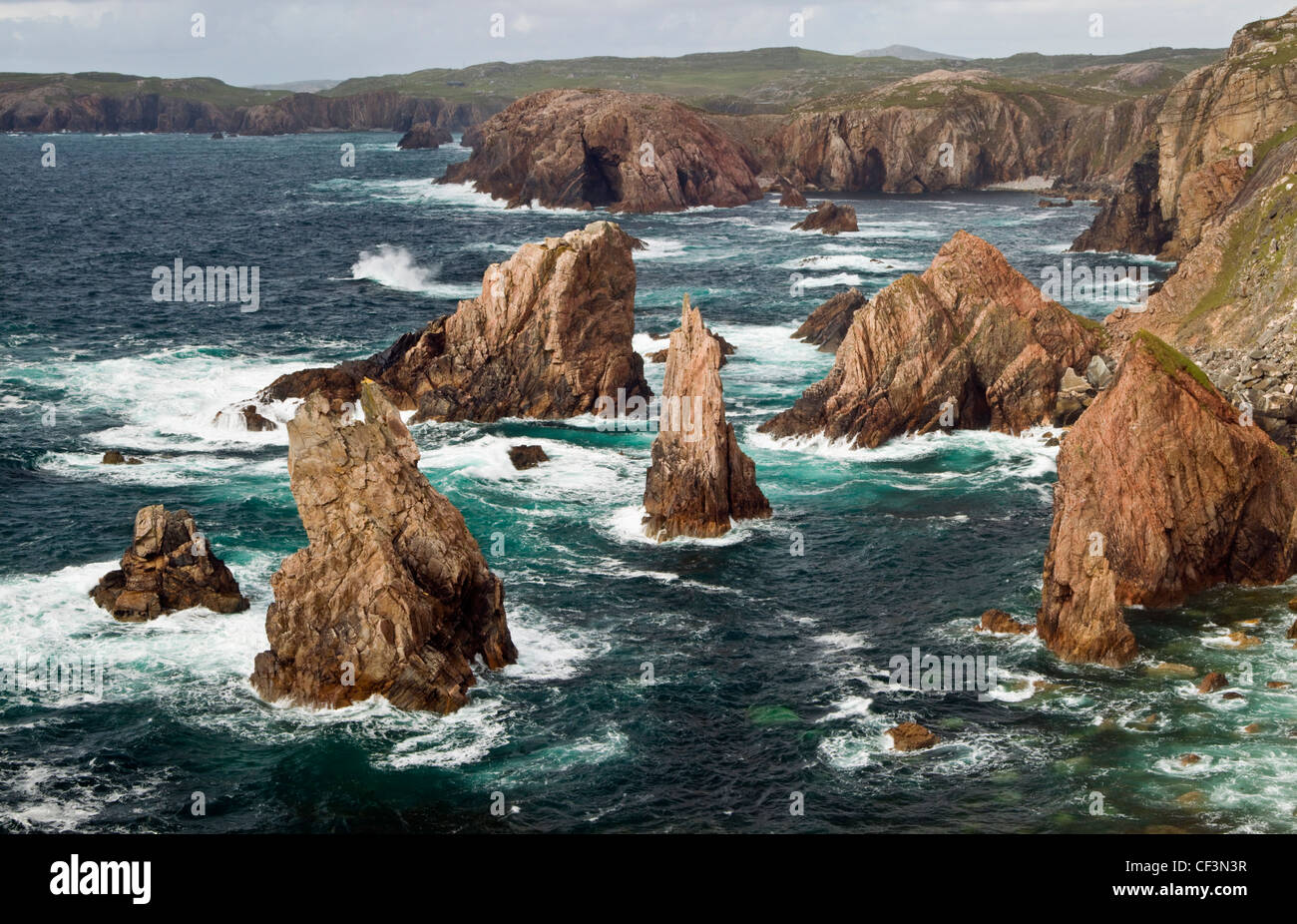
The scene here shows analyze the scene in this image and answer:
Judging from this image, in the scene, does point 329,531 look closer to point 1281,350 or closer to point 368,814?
point 368,814

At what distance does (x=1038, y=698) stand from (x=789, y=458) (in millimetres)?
33044

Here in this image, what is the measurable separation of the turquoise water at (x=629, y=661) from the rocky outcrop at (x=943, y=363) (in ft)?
6.80

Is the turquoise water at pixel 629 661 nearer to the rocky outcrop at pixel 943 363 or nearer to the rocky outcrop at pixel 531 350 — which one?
the rocky outcrop at pixel 943 363

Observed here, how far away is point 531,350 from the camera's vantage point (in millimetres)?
90812

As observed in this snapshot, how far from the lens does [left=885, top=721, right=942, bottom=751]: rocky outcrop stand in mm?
46812

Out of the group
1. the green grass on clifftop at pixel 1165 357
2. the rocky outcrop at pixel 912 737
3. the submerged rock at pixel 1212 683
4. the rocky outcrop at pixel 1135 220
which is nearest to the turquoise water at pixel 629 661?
the rocky outcrop at pixel 912 737

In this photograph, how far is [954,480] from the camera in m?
75.6

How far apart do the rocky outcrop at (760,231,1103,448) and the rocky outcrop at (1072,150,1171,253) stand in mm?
66905

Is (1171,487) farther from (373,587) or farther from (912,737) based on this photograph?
(373,587)

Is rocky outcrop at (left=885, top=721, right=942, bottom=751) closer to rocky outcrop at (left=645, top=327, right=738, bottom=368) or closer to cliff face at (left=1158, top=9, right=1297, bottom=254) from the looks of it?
rocky outcrop at (left=645, top=327, right=738, bottom=368)

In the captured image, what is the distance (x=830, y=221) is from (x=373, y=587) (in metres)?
135

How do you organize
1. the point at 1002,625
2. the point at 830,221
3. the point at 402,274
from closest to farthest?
the point at 1002,625, the point at 402,274, the point at 830,221

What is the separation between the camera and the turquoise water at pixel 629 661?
144 feet

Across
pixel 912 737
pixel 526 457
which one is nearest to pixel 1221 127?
pixel 526 457
